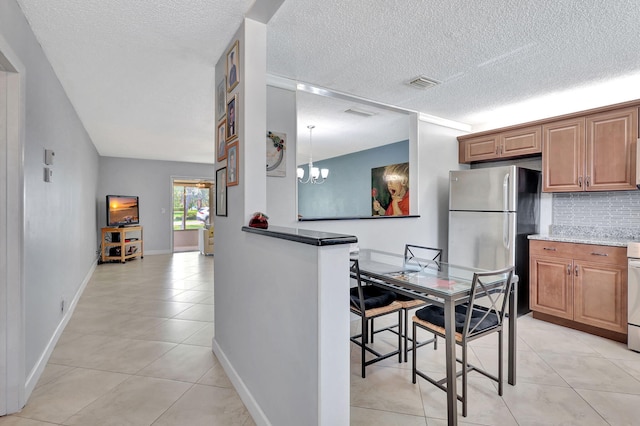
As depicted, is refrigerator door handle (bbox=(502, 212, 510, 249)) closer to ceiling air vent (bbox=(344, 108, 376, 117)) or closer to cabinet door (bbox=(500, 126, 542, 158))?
cabinet door (bbox=(500, 126, 542, 158))

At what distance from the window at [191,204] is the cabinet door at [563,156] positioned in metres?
7.58

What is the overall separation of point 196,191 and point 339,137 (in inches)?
221

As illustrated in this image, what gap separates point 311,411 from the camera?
126 centimetres

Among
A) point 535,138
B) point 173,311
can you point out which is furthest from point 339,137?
point 173,311

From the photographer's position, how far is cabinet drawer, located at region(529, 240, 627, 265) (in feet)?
9.18

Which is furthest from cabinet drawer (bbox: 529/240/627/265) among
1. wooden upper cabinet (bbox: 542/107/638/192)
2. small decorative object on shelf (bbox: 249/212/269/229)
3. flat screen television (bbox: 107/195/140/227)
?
flat screen television (bbox: 107/195/140/227)

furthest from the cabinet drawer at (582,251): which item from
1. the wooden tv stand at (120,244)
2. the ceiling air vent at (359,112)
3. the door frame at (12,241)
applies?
the wooden tv stand at (120,244)

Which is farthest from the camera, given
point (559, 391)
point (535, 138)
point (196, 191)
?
point (196, 191)

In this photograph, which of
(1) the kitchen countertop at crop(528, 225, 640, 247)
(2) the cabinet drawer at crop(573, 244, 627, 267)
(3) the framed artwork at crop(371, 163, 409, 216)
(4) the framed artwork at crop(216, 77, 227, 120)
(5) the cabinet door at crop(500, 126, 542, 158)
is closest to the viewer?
(4) the framed artwork at crop(216, 77, 227, 120)

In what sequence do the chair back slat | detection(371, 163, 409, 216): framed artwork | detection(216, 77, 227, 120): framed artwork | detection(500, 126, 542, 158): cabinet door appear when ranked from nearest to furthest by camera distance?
the chair back slat
detection(216, 77, 227, 120): framed artwork
detection(500, 126, 542, 158): cabinet door
detection(371, 163, 409, 216): framed artwork

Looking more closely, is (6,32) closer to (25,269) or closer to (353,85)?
(25,269)

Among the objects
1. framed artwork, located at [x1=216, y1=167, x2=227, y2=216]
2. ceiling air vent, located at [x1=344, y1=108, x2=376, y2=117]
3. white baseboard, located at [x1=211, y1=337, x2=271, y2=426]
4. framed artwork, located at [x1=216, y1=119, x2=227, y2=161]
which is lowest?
white baseboard, located at [x1=211, y1=337, x2=271, y2=426]

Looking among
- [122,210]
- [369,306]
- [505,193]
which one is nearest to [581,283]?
[505,193]

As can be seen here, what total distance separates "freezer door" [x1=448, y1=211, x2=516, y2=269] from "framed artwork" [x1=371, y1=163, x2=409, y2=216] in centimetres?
141
